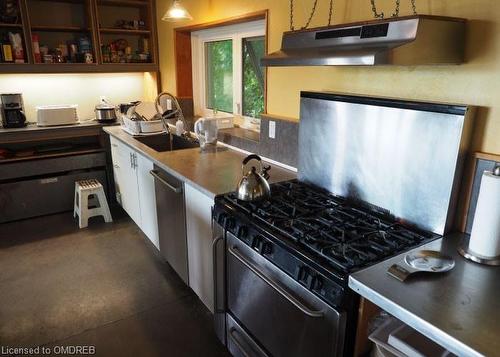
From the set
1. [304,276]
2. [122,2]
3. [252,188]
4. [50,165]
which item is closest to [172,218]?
[252,188]

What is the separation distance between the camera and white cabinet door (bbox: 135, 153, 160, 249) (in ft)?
8.66

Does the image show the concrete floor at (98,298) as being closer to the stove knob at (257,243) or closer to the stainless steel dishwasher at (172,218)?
the stainless steel dishwasher at (172,218)

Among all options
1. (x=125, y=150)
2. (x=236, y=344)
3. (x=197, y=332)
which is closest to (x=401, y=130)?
(x=236, y=344)

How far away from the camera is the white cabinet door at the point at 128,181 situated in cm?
303

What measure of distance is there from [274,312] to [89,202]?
8.96 feet

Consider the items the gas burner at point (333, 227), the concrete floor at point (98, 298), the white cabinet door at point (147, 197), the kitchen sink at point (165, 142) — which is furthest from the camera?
the kitchen sink at point (165, 142)

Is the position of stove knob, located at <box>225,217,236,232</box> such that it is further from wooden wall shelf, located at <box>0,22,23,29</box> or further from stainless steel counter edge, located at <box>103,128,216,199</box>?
wooden wall shelf, located at <box>0,22,23,29</box>

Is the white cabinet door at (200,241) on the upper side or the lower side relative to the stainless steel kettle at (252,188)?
lower

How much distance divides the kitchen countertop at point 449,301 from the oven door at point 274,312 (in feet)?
0.56

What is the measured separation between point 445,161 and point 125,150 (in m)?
2.52

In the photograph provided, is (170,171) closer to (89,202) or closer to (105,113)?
(89,202)

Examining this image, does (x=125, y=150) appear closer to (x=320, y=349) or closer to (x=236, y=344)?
(x=236, y=344)

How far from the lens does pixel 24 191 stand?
3465mm

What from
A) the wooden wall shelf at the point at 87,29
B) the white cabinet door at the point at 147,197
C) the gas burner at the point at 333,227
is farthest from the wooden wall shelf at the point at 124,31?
the gas burner at the point at 333,227
